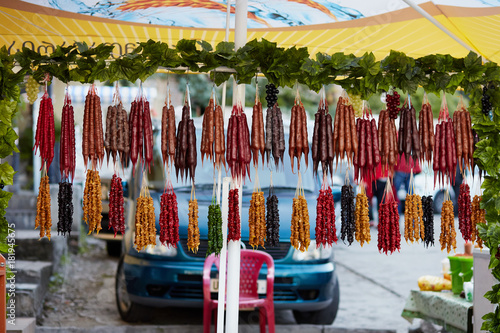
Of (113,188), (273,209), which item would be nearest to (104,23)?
(113,188)

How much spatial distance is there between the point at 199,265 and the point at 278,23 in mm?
2376

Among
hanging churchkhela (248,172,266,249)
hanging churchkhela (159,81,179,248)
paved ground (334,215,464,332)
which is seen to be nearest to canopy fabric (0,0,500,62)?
hanging churchkhela (159,81,179,248)

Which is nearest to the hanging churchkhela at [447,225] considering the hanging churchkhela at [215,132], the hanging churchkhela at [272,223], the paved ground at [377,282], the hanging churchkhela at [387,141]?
the hanging churchkhela at [387,141]

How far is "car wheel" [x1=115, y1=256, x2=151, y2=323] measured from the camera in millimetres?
5777

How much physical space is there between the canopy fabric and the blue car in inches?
57.0

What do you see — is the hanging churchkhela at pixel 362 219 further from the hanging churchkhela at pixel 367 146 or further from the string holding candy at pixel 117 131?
the string holding candy at pixel 117 131

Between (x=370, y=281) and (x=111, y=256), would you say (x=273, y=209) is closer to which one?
(x=111, y=256)

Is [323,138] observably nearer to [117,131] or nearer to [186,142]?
[186,142]

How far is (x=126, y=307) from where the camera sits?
591 centimetres

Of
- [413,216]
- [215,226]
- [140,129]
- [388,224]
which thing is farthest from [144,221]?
[413,216]

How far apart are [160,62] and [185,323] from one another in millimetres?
3744

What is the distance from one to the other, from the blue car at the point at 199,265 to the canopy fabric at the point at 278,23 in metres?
1.45

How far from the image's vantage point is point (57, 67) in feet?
9.91

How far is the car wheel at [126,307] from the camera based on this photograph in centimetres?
578
